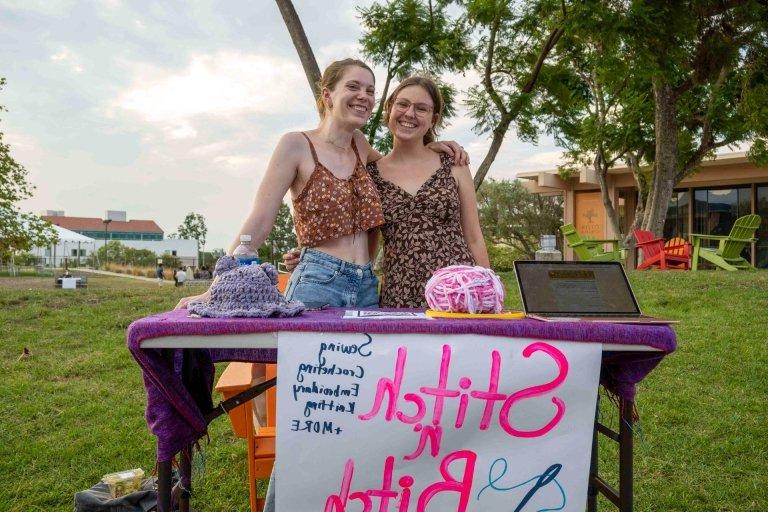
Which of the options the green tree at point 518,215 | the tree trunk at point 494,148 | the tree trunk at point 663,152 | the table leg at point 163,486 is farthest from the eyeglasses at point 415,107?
the green tree at point 518,215

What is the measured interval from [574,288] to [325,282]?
806 millimetres

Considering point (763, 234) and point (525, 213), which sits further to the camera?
point (525, 213)

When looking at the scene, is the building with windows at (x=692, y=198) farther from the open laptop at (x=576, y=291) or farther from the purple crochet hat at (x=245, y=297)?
the purple crochet hat at (x=245, y=297)

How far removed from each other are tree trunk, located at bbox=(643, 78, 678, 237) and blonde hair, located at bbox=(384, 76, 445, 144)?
897 centimetres

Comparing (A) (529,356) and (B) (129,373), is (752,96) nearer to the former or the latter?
(B) (129,373)

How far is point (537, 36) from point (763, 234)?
10.6m

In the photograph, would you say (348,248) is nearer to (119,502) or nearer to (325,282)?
(325,282)

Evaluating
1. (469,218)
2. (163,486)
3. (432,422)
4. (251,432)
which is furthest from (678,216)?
(163,486)

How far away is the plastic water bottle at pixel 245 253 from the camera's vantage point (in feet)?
6.10

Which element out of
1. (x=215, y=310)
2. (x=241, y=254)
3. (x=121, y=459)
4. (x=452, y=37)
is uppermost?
(x=452, y=37)

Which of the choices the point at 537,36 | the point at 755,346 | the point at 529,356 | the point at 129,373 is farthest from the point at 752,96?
the point at 529,356

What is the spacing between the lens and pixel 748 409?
425 cm

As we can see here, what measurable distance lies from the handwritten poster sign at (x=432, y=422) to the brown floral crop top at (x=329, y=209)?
0.57 metres

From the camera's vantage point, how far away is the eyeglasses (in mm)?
2395
